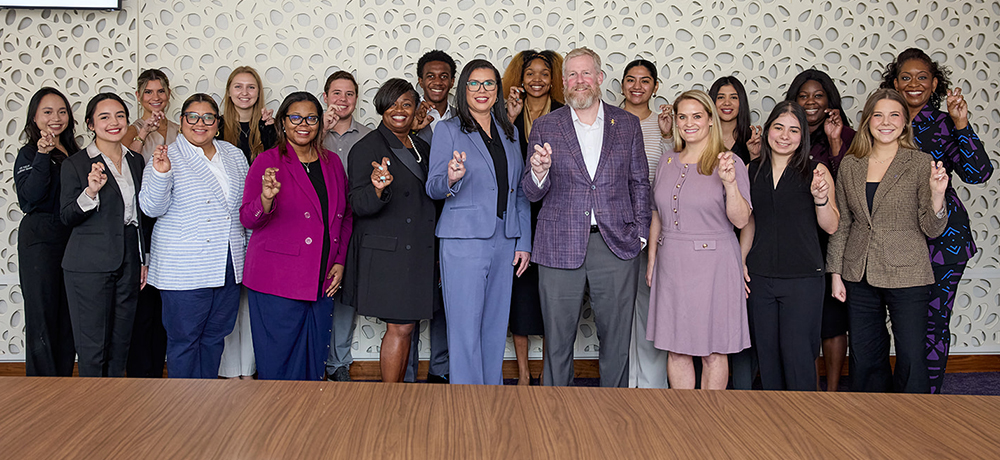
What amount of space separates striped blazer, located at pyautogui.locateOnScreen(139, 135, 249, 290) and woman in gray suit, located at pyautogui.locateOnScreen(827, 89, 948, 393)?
3092 millimetres

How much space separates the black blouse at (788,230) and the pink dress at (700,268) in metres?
0.16

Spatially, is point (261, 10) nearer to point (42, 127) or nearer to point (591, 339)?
point (42, 127)

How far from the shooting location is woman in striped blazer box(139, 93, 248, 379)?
3.44m

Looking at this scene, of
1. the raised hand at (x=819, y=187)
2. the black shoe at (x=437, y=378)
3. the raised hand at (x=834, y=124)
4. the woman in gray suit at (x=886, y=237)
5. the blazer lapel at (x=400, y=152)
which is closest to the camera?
the raised hand at (x=819, y=187)

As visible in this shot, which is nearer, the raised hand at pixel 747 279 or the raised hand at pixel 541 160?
the raised hand at pixel 541 160

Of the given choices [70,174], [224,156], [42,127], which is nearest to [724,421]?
[224,156]

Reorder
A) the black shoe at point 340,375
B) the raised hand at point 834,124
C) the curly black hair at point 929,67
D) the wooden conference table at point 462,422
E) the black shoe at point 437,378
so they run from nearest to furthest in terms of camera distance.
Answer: the wooden conference table at point 462,422 < the raised hand at point 834,124 < the curly black hair at point 929,67 < the black shoe at point 437,378 < the black shoe at point 340,375

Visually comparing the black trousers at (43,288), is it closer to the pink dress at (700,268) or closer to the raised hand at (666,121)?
the pink dress at (700,268)

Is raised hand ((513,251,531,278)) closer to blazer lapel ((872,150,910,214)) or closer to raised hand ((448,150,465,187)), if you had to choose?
raised hand ((448,150,465,187))

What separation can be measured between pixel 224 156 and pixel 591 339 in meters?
2.53

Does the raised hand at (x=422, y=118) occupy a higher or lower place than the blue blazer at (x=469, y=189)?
higher

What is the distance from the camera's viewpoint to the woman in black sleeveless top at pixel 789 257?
329 cm

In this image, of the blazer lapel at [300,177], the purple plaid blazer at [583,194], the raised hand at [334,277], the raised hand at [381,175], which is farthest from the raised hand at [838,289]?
the blazer lapel at [300,177]

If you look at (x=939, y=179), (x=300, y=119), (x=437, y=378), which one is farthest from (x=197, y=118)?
(x=939, y=179)
